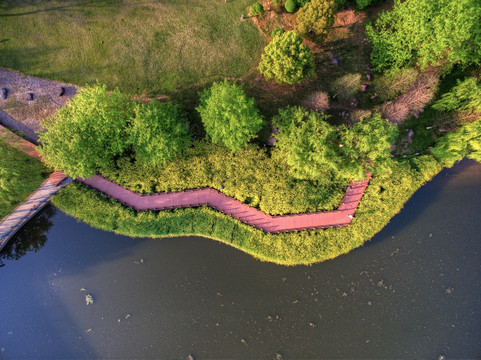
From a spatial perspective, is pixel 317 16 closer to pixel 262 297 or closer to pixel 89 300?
pixel 262 297

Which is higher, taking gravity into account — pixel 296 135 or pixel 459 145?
pixel 296 135

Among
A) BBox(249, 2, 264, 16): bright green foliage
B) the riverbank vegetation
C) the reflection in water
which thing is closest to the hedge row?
the riverbank vegetation

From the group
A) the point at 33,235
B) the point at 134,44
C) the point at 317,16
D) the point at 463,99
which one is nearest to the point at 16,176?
the point at 33,235

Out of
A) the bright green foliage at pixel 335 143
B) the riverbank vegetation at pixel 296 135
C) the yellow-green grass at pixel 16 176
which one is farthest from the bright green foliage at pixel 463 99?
the yellow-green grass at pixel 16 176

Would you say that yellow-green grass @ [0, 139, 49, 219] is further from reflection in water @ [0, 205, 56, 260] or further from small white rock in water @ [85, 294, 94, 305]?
small white rock in water @ [85, 294, 94, 305]

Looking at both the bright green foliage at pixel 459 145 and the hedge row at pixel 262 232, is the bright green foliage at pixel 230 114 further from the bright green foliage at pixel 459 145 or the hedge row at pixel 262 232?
the bright green foliage at pixel 459 145

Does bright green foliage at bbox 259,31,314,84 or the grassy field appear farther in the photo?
the grassy field
